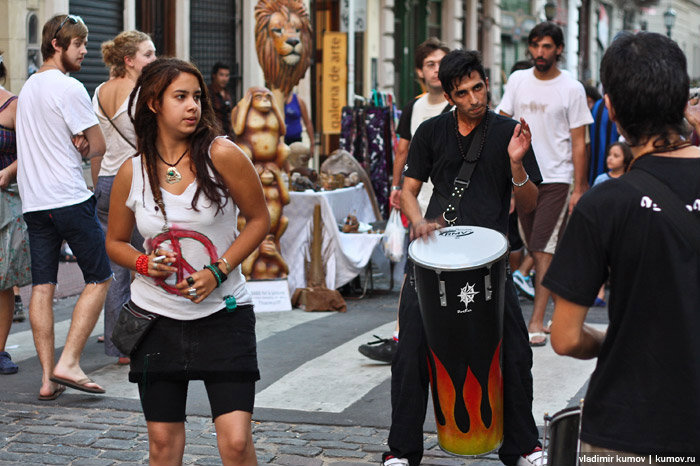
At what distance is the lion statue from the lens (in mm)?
10141

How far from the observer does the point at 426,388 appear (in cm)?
466

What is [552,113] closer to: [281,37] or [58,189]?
[58,189]

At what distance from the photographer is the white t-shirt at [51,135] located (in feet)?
20.1

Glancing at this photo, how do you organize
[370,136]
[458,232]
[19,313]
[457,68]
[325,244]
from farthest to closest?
[370,136] → [325,244] → [19,313] → [457,68] → [458,232]

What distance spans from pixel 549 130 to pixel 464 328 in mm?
3572

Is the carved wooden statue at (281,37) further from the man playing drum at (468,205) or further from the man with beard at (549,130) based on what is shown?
the man playing drum at (468,205)

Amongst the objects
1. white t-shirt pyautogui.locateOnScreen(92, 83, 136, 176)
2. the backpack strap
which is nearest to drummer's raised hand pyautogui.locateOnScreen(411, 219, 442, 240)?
white t-shirt pyautogui.locateOnScreen(92, 83, 136, 176)

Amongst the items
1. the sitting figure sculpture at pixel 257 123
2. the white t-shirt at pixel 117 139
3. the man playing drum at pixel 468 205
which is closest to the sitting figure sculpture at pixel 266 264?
the sitting figure sculpture at pixel 257 123

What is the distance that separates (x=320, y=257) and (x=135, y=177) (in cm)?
561

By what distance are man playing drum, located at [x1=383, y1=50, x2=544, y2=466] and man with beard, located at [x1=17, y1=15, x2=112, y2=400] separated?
Result: 83.2 inches

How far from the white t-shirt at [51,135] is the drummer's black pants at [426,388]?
2406mm

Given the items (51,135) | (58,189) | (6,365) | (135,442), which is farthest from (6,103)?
(135,442)

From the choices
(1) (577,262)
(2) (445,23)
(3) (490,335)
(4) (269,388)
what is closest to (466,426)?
(3) (490,335)

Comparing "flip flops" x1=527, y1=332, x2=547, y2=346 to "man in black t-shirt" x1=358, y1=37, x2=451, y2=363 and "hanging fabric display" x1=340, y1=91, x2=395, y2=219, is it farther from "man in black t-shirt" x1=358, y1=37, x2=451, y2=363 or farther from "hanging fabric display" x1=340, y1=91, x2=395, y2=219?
"hanging fabric display" x1=340, y1=91, x2=395, y2=219
